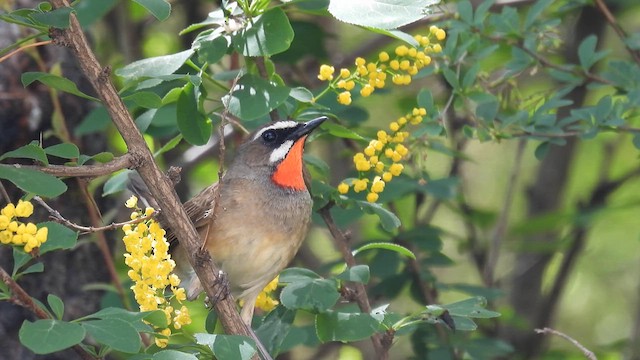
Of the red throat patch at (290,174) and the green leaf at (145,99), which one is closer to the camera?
the green leaf at (145,99)

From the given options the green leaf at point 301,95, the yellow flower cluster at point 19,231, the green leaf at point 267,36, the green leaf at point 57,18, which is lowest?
the green leaf at point 301,95

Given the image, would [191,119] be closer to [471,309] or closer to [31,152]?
[31,152]

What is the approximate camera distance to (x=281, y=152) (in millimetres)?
4641

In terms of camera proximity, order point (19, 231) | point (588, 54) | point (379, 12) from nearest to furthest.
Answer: point (19, 231)
point (379, 12)
point (588, 54)

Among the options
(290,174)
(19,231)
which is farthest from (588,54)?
(19,231)

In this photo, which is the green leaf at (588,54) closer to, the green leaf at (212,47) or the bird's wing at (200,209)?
the bird's wing at (200,209)

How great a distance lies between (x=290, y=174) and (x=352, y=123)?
665 mm

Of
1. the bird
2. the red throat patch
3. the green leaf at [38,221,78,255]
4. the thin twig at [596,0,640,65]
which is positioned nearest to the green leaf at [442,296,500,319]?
the bird

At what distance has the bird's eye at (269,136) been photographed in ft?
15.2

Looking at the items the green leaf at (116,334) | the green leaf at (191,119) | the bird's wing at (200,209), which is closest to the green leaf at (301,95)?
the green leaf at (191,119)

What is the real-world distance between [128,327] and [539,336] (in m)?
3.92

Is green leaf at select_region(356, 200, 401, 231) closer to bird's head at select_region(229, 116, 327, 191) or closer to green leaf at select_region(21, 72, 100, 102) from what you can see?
bird's head at select_region(229, 116, 327, 191)

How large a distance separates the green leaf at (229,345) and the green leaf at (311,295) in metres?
0.32

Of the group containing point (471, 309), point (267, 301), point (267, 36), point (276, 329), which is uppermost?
point (267, 36)
